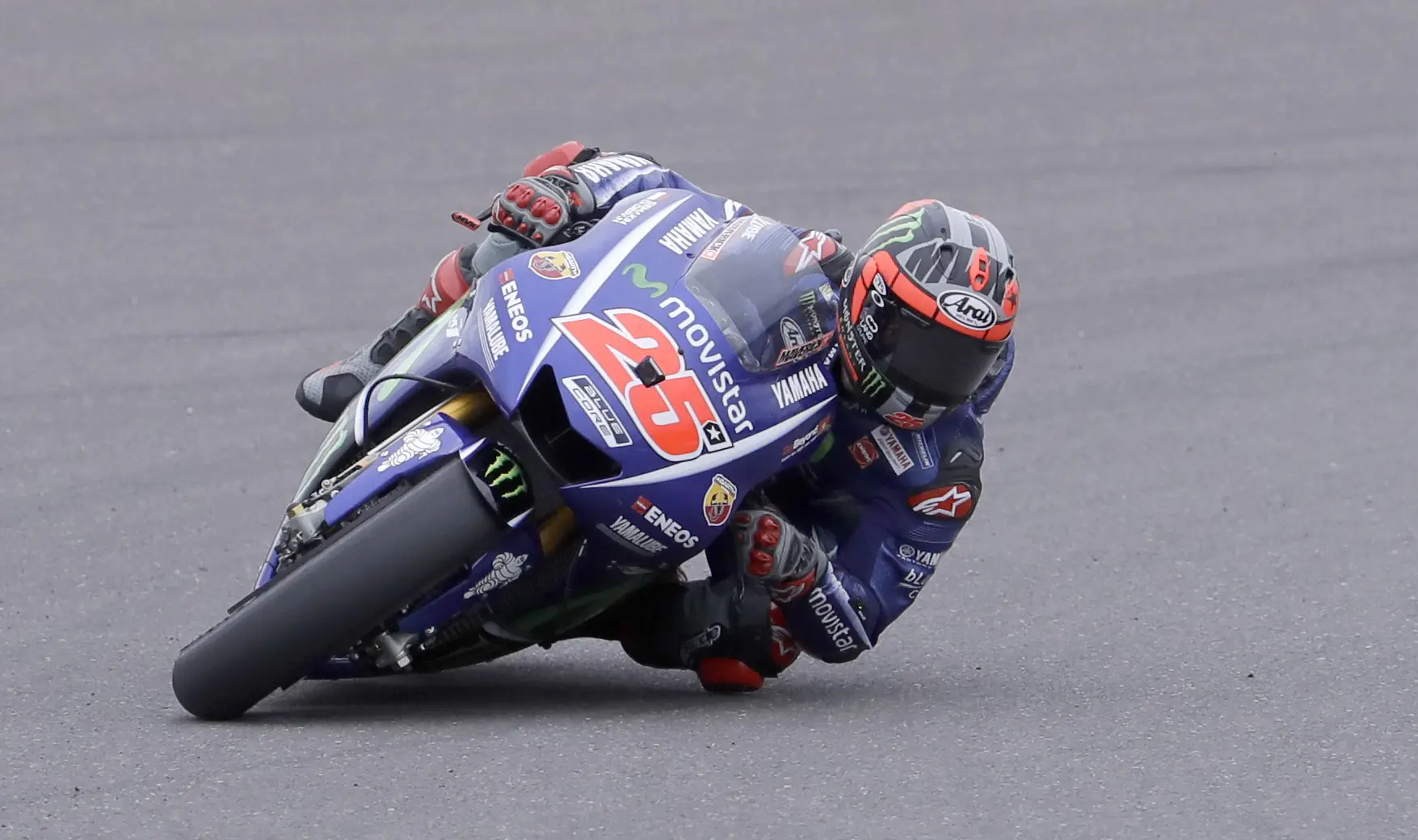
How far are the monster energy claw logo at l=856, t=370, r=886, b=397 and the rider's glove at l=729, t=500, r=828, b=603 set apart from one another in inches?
13.3

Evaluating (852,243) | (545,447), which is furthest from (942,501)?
(852,243)

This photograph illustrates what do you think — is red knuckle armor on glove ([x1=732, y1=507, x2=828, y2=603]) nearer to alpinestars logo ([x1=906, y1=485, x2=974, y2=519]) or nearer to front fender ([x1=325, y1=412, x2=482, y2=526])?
alpinestars logo ([x1=906, y1=485, x2=974, y2=519])

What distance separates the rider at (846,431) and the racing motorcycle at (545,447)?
0.16 m

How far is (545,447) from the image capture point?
4.78m

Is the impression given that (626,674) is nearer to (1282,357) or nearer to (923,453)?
(923,453)

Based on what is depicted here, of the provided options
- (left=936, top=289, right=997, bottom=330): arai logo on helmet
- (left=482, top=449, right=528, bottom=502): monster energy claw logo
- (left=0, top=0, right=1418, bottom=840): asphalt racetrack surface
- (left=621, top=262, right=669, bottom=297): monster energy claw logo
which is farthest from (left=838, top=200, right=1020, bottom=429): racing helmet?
(left=482, top=449, right=528, bottom=502): monster energy claw logo

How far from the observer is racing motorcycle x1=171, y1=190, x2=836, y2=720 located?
4.58 metres

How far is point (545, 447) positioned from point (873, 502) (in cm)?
110

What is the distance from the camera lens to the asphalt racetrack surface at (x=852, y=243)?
450cm

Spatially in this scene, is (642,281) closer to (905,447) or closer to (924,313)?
(924,313)

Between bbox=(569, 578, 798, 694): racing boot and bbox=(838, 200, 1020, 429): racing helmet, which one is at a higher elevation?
bbox=(838, 200, 1020, 429): racing helmet

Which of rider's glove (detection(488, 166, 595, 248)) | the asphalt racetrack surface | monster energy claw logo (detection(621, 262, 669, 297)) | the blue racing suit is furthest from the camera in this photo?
the blue racing suit

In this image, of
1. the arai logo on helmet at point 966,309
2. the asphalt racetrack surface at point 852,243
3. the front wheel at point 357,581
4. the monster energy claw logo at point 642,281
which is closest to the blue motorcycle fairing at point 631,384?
the monster energy claw logo at point 642,281

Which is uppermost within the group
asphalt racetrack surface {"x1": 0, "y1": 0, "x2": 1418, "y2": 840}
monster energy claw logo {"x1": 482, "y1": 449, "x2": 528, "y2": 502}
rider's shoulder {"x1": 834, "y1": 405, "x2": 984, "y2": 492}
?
monster energy claw logo {"x1": 482, "y1": 449, "x2": 528, "y2": 502}
